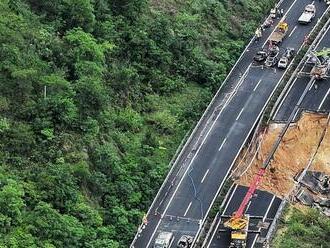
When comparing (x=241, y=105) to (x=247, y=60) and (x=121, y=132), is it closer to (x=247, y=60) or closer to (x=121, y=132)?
(x=247, y=60)

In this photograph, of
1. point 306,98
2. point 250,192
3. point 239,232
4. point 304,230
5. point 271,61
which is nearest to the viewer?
point 239,232

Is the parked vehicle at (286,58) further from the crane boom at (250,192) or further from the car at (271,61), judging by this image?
the crane boom at (250,192)

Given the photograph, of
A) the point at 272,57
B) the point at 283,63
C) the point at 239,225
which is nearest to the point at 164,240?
the point at 239,225

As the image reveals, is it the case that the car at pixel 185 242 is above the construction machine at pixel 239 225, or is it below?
below

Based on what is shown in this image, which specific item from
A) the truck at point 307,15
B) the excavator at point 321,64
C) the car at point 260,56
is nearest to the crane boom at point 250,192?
the excavator at point 321,64

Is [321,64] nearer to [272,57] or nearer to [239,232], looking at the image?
[272,57]
